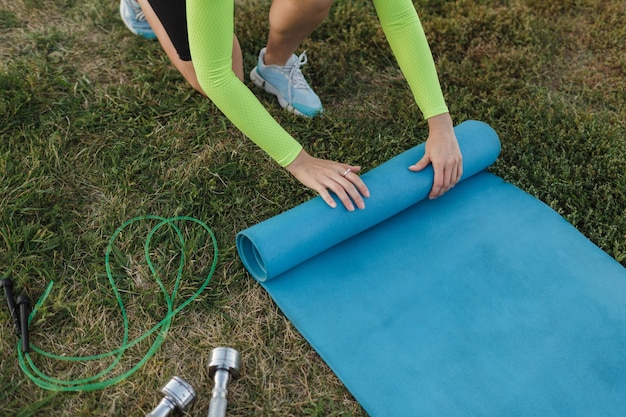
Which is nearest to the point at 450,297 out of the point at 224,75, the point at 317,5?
the point at 224,75

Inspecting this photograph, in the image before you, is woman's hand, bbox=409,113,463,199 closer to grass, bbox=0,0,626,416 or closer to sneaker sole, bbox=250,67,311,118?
grass, bbox=0,0,626,416

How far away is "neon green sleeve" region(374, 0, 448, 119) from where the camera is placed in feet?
6.58

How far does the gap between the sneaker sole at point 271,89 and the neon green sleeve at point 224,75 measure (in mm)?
765

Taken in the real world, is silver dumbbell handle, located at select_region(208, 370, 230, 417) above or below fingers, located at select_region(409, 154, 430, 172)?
below

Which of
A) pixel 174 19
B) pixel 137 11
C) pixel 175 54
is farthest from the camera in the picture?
pixel 137 11

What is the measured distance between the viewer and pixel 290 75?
2.65m

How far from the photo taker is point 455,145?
6.87 ft

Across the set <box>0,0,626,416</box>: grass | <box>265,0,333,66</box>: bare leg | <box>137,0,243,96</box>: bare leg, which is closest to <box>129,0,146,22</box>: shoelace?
<box>0,0,626,416</box>: grass

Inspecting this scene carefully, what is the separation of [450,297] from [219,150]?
1203mm

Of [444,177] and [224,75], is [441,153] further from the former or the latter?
[224,75]

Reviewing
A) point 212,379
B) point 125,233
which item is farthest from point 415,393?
point 125,233

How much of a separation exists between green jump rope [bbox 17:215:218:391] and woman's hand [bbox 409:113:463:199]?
898 mm

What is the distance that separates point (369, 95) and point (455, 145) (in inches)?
33.4

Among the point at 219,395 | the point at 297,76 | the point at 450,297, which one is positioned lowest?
the point at 450,297
